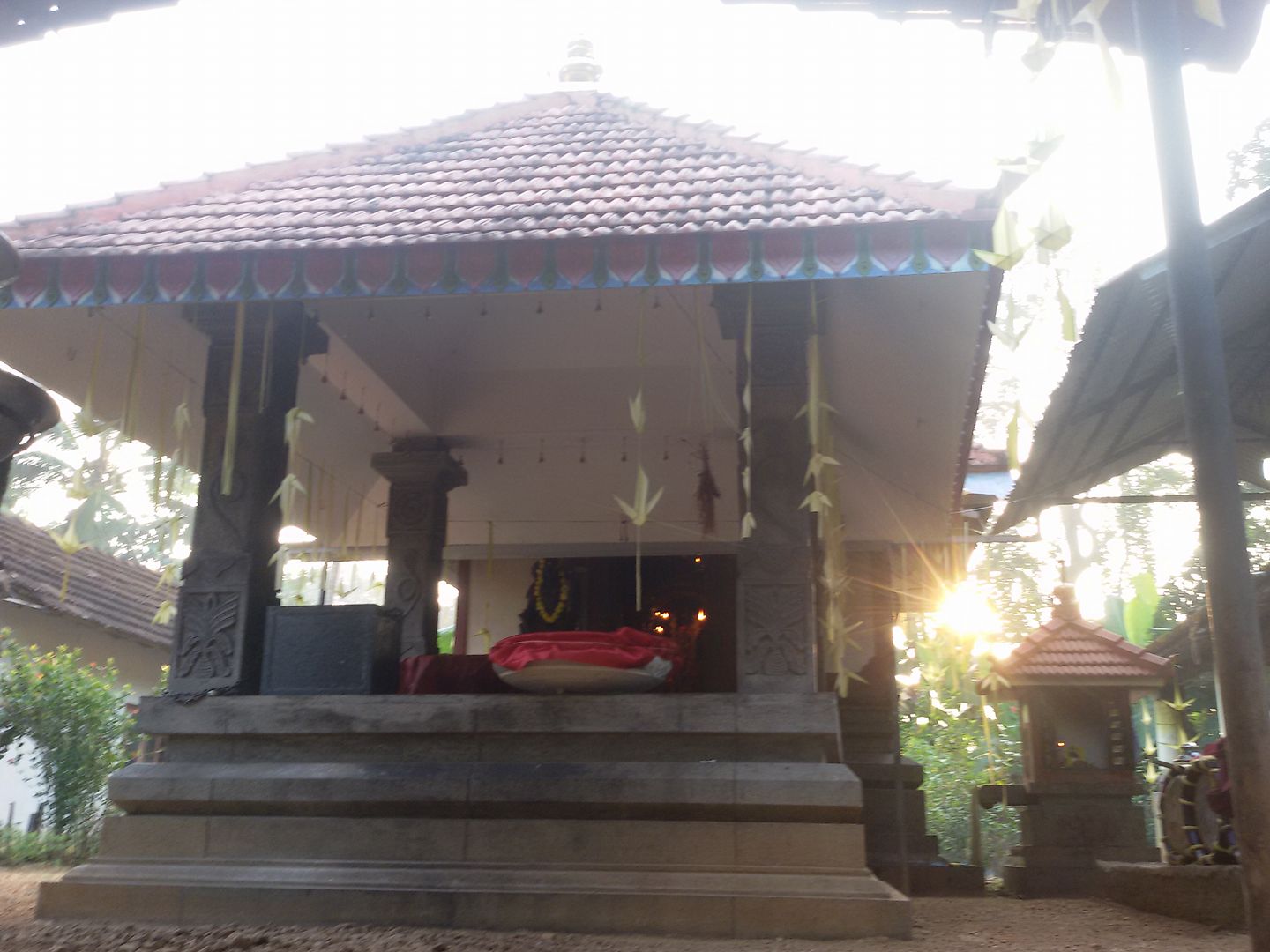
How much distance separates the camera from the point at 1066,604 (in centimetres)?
1098

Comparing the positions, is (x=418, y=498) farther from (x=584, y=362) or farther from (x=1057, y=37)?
(x=1057, y=37)

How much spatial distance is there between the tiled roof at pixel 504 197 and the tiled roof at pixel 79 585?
8491 millimetres

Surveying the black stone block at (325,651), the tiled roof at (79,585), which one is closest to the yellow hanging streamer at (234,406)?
the black stone block at (325,651)

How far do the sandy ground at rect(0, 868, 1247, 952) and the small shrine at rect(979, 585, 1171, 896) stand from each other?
3.31 meters

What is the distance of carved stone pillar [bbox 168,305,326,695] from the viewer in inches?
262

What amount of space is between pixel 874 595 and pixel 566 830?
8.37 metres

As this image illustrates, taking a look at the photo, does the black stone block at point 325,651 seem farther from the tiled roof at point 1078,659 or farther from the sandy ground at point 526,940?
the tiled roof at point 1078,659

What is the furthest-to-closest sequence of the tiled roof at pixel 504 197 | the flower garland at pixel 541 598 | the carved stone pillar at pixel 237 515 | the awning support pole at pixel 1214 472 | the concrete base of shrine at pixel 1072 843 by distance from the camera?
1. the flower garland at pixel 541 598
2. the concrete base of shrine at pixel 1072 843
3. the carved stone pillar at pixel 237 515
4. the tiled roof at pixel 504 197
5. the awning support pole at pixel 1214 472

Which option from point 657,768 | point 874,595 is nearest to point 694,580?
point 874,595

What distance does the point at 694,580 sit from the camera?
1302cm

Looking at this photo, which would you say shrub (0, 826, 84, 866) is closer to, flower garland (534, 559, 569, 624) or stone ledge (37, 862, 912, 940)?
flower garland (534, 559, 569, 624)

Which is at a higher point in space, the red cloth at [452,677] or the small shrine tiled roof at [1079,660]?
the small shrine tiled roof at [1079,660]

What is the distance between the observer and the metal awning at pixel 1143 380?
233 inches

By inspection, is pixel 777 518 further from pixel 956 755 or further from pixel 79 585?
pixel 79 585
